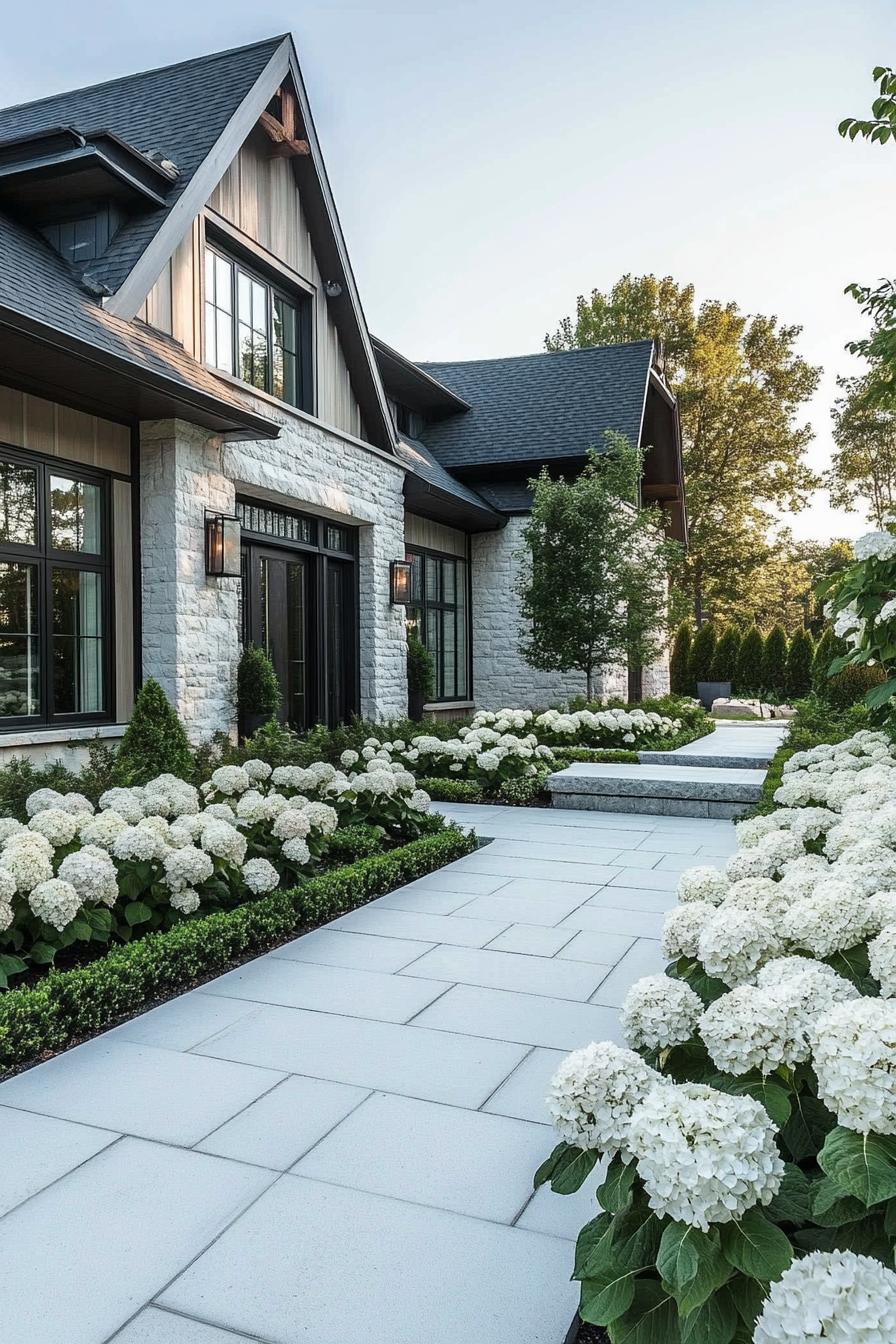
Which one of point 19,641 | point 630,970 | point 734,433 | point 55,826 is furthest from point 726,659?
point 55,826

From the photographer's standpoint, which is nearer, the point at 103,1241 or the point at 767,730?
the point at 103,1241

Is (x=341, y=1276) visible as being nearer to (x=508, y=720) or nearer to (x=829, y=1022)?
(x=829, y=1022)

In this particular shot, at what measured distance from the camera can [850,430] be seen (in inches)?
1115

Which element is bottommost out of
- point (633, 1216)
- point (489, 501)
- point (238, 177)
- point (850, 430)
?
point (633, 1216)

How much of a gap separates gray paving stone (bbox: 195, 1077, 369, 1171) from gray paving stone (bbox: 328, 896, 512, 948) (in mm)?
1460

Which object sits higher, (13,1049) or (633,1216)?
(633,1216)

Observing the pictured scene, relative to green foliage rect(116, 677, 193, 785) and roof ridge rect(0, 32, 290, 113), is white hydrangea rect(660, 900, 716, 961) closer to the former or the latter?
green foliage rect(116, 677, 193, 785)

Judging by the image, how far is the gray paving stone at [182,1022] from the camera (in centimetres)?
303

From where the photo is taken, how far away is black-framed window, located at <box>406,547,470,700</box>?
13.4m

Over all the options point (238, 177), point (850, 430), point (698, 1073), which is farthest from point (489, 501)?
point (850, 430)

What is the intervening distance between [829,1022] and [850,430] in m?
30.6

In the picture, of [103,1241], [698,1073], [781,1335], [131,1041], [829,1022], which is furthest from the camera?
[131,1041]

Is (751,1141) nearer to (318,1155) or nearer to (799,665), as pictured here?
(318,1155)

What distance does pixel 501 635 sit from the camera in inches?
583
